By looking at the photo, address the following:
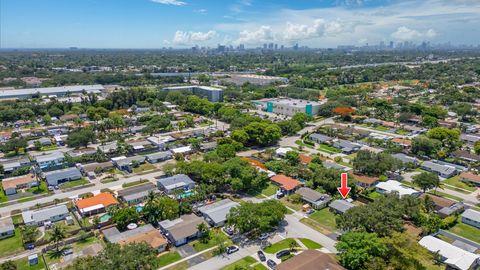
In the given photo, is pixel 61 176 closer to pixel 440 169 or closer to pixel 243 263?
pixel 243 263

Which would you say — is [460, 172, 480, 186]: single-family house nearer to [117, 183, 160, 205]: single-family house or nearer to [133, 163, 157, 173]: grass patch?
[117, 183, 160, 205]: single-family house

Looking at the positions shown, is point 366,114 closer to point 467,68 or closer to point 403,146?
point 403,146

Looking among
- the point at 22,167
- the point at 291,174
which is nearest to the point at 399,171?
the point at 291,174

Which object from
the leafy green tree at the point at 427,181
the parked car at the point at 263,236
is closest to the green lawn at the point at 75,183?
the parked car at the point at 263,236

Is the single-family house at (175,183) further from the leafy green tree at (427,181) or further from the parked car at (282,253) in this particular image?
the leafy green tree at (427,181)

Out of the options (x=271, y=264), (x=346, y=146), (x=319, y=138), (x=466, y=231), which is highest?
(x=319, y=138)

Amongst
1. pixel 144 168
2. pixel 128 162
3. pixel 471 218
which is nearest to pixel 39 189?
pixel 128 162
